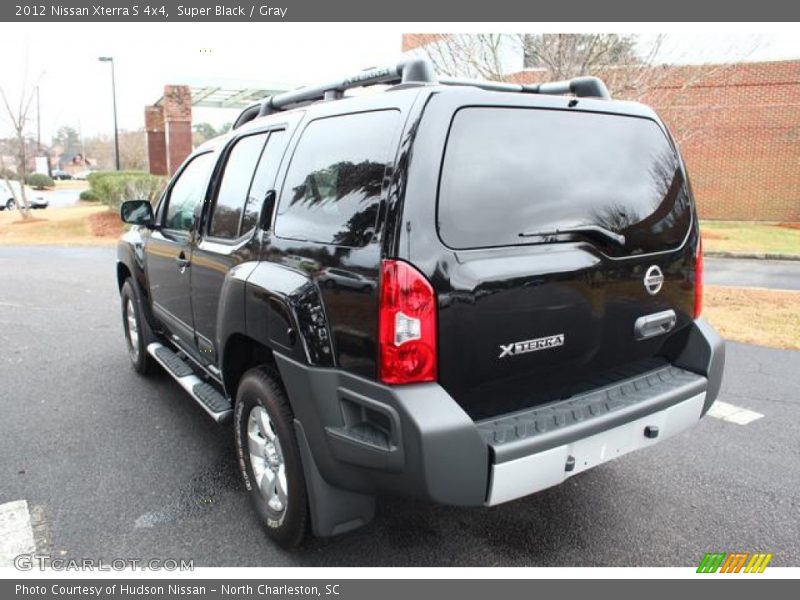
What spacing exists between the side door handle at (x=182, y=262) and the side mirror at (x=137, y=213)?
75cm

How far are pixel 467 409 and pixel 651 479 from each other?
1716mm

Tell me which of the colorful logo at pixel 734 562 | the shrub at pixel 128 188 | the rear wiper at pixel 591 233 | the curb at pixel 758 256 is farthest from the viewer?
the shrub at pixel 128 188

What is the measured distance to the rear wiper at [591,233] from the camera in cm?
241

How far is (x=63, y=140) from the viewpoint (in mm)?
91938

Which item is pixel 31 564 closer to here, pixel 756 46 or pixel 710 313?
pixel 710 313

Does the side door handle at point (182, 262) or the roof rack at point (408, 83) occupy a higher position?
the roof rack at point (408, 83)

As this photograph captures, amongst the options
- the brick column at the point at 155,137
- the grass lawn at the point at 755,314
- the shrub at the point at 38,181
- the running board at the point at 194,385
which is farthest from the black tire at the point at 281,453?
the shrub at the point at 38,181

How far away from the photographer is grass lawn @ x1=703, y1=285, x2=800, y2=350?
632 centimetres

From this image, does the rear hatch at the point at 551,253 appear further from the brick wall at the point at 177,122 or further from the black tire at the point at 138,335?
the brick wall at the point at 177,122

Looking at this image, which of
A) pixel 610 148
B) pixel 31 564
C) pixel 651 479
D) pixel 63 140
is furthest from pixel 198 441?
pixel 63 140

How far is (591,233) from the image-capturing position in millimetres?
2547

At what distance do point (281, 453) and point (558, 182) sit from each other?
1.63 metres

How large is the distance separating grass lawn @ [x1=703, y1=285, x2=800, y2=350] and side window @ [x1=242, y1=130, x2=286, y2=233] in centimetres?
531

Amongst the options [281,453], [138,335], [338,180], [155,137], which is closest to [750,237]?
[138,335]
